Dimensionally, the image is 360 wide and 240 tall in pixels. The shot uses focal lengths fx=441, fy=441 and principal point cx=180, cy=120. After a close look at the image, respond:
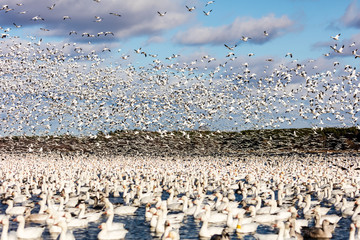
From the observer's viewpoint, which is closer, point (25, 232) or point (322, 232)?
point (25, 232)

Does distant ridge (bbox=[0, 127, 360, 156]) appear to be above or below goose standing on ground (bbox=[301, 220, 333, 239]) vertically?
above

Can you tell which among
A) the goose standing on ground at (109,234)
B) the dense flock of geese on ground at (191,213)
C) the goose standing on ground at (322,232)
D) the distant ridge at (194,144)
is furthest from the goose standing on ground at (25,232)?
the distant ridge at (194,144)

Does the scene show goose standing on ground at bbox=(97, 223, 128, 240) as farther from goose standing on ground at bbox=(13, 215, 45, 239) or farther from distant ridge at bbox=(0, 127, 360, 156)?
distant ridge at bbox=(0, 127, 360, 156)

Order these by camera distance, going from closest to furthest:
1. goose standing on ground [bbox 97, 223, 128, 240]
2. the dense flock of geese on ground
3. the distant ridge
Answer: goose standing on ground [bbox 97, 223, 128, 240] → the dense flock of geese on ground → the distant ridge

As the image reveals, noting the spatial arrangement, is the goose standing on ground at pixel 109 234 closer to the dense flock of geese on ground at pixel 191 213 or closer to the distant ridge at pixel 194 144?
the dense flock of geese on ground at pixel 191 213

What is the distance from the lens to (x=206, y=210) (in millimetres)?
20812

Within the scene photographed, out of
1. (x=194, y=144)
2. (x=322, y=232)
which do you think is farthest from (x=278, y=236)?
(x=194, y=144)

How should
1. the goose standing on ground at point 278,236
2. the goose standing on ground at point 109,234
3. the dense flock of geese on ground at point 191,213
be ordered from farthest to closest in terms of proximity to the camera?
the dense flock of geese on ground at point 191,213 < the goose standing on ground at point 109,234 < the goose standing on ground at point 278,236

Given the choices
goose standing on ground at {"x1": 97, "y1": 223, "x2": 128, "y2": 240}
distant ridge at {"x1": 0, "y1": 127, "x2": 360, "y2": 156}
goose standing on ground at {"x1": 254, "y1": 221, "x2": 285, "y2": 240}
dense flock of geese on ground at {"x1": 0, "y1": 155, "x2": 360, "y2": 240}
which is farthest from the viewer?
distant ridge at {"x1": 0, "y1": 127, "x2": 360, "y2": 156}

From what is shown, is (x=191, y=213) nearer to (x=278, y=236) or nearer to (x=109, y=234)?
(x=109, y=234)

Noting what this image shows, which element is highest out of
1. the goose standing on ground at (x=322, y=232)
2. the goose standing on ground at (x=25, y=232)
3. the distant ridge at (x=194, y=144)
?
the distant ridge at (x=194, y=144)

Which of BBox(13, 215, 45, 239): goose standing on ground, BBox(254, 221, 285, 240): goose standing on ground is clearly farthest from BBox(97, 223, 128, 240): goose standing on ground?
BBox(254, 221, 285, 240): goose standing on ground

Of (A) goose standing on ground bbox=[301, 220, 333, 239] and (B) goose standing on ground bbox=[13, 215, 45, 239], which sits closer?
(B) goose standing on ground bbox=[13, 215, 45, 239]

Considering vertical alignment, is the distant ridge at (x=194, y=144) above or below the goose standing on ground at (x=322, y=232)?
above
